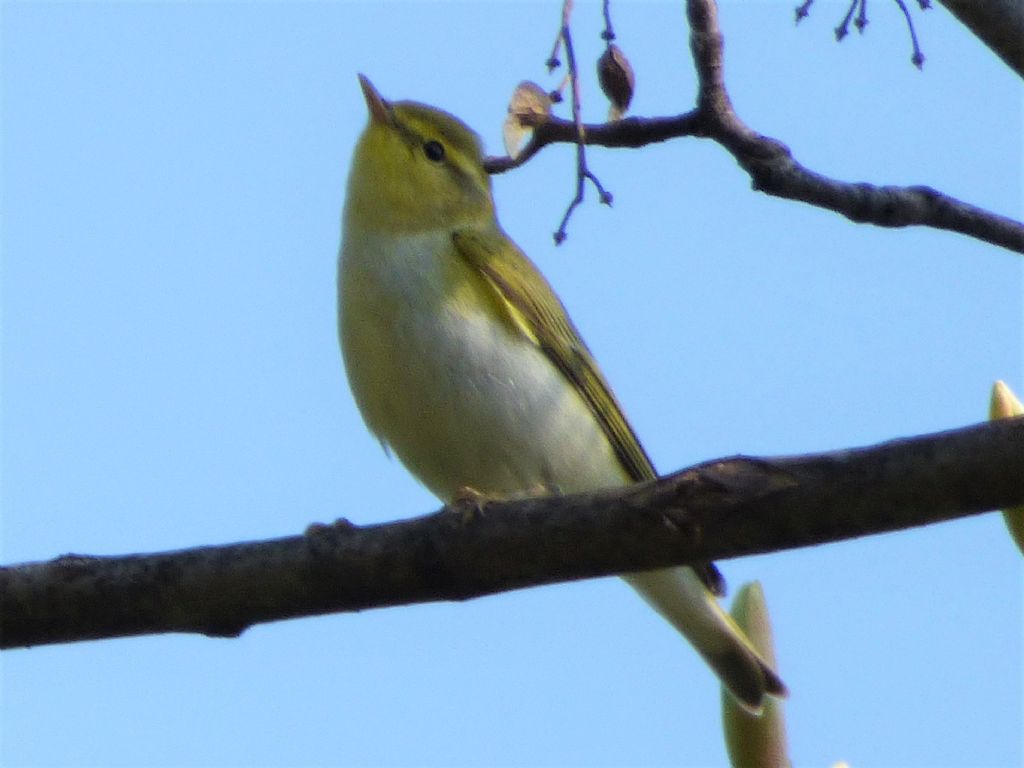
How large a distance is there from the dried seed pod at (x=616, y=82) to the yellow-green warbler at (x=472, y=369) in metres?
1.18

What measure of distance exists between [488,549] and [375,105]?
3156 mm

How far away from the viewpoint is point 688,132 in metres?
3.28

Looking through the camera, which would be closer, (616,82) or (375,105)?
(616,82)

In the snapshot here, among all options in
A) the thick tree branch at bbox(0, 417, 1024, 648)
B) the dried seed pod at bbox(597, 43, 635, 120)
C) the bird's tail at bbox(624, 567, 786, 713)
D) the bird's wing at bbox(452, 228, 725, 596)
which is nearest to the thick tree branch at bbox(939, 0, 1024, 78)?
the dried seed pod at bbox(597, 43, 635, 120)

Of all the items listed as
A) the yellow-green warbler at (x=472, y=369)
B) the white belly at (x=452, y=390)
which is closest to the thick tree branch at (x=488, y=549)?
the yellow-green warbler at (x=472, y=369)

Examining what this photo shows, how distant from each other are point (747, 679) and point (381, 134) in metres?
2.56

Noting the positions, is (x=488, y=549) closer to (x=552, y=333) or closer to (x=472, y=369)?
(x=472, y=369)

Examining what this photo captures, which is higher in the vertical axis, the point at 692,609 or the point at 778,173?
the point at 778,173

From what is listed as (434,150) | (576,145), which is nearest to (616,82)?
(576,145)

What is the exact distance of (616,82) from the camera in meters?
3.48

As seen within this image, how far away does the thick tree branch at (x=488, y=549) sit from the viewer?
255cm

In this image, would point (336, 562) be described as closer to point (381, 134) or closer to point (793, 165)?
point (793, 165)

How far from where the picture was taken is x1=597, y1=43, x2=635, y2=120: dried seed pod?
3.48 meters

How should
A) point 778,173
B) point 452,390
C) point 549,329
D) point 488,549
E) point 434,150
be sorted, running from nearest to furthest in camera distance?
point 488,549 < point 778,173 < point 452,390 < point 549,329 < point 434,150
